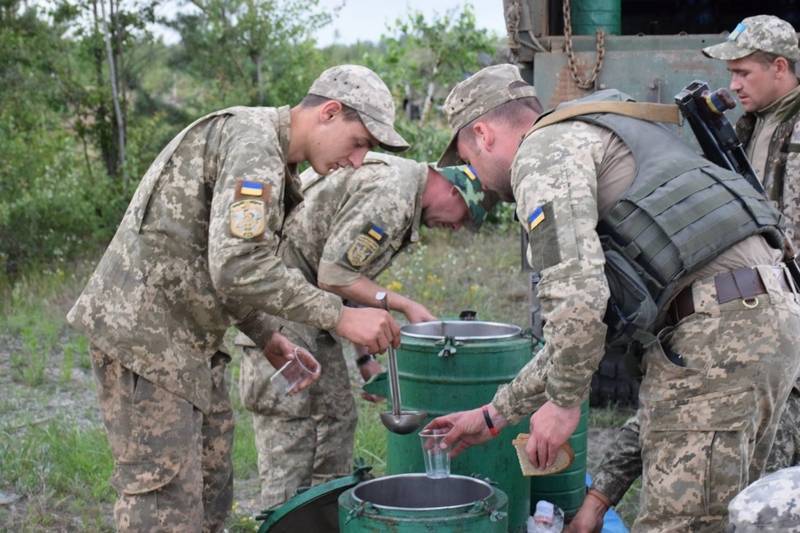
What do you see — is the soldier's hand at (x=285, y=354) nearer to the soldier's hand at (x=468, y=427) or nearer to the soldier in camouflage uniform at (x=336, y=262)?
the soldier in camouflage uniform at (x=336, y=262)

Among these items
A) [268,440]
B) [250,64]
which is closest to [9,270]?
[250,64]

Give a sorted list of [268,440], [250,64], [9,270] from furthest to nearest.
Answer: [250,64] → [9,270] → [268,440]

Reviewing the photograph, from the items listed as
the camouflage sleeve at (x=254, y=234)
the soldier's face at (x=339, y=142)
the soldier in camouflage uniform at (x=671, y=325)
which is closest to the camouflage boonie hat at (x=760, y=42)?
the soldier in camouflage uniform at (x=671, y=325)

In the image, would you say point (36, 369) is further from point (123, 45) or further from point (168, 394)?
point (123, 45)

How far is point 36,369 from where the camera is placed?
6.50 metres

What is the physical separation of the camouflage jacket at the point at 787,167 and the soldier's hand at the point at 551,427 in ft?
6.84

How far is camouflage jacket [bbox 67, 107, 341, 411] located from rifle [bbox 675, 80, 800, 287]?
1171 mm

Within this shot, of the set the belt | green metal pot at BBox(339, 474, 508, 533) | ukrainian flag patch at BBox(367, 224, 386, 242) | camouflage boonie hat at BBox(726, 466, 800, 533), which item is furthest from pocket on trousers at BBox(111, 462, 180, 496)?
camouflage boonie hat at BBox(726, 466, 800, 533)

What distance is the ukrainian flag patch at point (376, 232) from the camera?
4180 millimetres

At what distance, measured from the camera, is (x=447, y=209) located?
14.5ft

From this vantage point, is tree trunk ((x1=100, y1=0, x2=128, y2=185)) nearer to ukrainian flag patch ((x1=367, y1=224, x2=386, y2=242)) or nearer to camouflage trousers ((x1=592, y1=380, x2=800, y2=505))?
ukrainian flag patch ((x1=367, y1=224, x2=386, y2=242))

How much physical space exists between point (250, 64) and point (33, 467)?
21.7 feet

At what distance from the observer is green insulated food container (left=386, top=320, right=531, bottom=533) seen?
3.90 metres

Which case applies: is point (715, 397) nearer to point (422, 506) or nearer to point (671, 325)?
point (671, 325)
